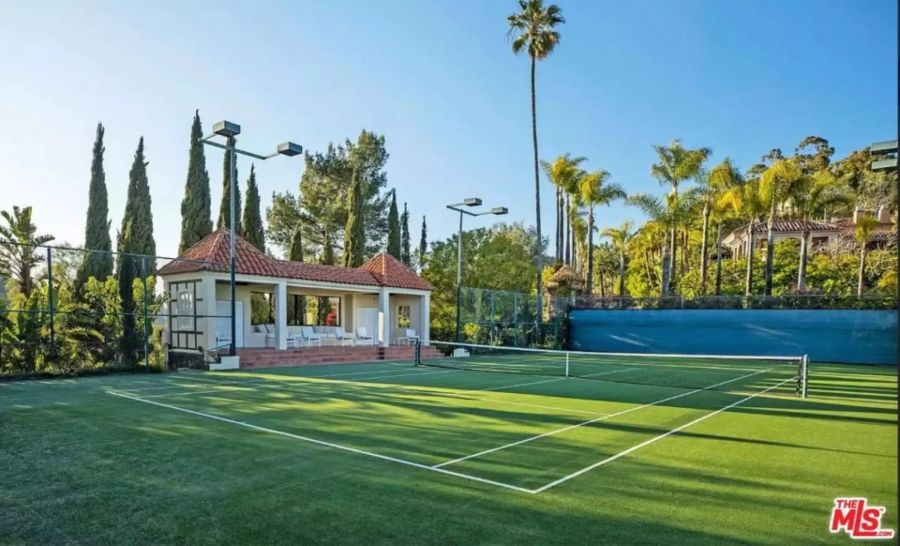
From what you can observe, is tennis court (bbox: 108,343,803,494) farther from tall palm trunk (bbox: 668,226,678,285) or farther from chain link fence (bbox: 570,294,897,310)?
tall palm trunk (bbox: 668,226,678,285)

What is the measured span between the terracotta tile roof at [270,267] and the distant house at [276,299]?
32 millimetres

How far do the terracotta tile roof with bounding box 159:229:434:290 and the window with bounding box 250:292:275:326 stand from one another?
5.63m

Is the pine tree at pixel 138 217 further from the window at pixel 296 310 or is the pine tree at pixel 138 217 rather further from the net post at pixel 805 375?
the net post at pixel 805 375

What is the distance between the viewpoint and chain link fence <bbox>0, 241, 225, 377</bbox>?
1377 centimetres

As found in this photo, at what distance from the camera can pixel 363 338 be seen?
2441 cm

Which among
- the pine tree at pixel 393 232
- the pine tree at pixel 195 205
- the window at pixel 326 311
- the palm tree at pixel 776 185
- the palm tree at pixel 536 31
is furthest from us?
the pine tree at pixel 393 232

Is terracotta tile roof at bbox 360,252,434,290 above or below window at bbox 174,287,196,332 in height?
above

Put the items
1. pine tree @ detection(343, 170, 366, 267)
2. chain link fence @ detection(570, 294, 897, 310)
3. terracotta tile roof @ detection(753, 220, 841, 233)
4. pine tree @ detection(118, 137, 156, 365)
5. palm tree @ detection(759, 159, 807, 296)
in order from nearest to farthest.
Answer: chain link fence @ detection(570, 294, 897, 310)
pine tree @ detection(118, 137, 156, 365)
palm tree @ detection(759, 159, 807, 296)
pine tree @ detection(343, 170, 366, 267)
terracotta tile roof @ detection(753, 220, 841, 233)

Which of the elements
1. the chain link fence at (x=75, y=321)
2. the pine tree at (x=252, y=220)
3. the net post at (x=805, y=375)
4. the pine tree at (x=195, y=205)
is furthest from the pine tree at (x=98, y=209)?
the net post at (x=805, y=375)

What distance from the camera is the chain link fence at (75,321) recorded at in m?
13.8

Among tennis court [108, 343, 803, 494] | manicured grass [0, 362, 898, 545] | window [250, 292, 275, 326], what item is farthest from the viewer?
window [250, 292, 275, 326]

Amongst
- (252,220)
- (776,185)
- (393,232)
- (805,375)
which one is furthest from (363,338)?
(776,185)

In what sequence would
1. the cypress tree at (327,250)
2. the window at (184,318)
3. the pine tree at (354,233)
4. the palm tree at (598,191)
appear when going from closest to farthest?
the window at (184,318) → the pine tree at (354,233) → the palm tree at (598,191) → the cypress tree at (327,250)

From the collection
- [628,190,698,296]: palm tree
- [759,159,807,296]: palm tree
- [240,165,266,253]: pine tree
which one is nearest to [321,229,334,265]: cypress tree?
[240,165,266,253]: pine tree
